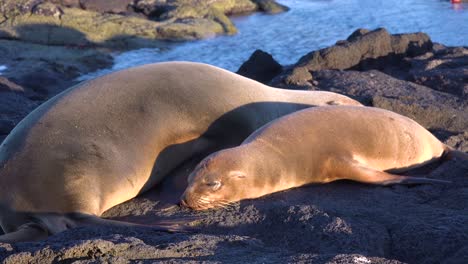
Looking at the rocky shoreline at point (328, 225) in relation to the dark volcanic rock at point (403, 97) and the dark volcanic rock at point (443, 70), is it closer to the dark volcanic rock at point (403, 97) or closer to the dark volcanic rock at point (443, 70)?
the dark volcanic rock at point (403, 97)

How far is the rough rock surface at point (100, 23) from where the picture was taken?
1723 centimetres

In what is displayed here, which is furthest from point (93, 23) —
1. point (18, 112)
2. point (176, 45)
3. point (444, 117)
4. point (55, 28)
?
point (444, 117)

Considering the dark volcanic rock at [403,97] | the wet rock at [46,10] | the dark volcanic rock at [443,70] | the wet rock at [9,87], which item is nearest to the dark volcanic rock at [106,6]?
the wet rock at [46,10]

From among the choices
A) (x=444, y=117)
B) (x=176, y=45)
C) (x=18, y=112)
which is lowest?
(x=176, y=45)

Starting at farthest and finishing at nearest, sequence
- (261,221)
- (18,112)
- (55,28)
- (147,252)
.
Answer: (55,28), (18,112), (261,221), (147,252)

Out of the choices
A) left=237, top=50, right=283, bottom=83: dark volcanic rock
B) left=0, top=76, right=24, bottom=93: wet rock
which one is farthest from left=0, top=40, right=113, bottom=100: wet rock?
left=237, top=50, right=283, bottom=83: dark volcanic rock

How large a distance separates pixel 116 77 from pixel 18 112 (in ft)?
10.4

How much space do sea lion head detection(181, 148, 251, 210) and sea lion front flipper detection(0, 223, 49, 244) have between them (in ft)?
2.53

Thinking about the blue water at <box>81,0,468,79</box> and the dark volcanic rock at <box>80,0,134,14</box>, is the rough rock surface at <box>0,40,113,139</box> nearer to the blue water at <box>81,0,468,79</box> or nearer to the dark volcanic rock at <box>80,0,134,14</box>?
the blue water at <box>81,0,468,79</box>

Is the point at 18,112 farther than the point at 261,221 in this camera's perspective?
Yes

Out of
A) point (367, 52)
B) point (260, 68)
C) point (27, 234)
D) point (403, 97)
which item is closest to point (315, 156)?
point (27, 234)

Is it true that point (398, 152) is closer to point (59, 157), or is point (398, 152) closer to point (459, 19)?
point (59, 157)

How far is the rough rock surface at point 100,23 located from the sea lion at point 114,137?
12.7 metres

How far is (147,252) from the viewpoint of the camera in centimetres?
276
